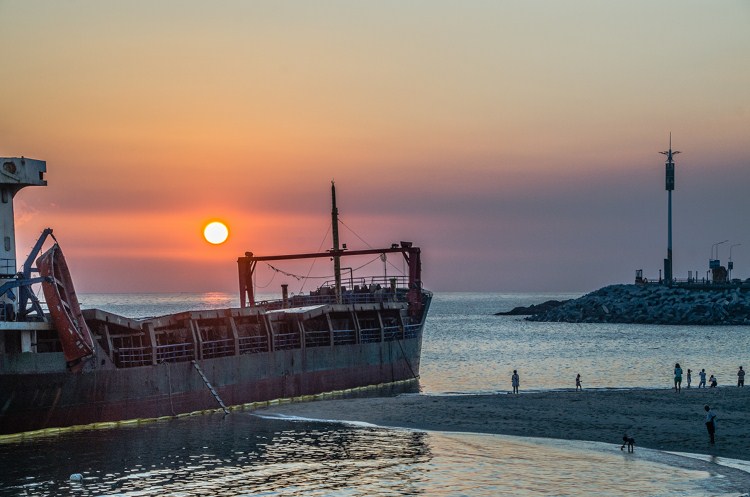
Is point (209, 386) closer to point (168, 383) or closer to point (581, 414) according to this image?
point (168, 383)

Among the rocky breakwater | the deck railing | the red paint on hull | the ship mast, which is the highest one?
the ship mast

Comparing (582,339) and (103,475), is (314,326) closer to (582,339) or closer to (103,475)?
(103,475)

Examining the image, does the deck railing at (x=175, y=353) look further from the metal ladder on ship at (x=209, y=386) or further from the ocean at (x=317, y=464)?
the ocean at (x=317, y=464)

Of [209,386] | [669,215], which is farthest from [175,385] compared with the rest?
[669,215]

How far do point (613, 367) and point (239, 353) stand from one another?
40.2 meters

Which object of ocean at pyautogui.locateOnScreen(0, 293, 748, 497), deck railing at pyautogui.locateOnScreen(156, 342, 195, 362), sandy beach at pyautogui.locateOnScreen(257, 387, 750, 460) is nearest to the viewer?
ocean at pyautogui.locateOnScreen(0, 293, 748, 497)

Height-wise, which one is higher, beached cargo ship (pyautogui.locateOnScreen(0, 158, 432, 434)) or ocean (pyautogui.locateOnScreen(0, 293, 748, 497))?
beached cargo ship (pyautogui.locateOnScreen(0, 158, 432, 434))

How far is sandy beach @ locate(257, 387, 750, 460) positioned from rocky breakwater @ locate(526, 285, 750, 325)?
96.8 metres

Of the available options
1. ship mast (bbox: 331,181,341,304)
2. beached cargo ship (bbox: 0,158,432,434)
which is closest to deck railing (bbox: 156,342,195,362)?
beached cargo ship (bbox: 0,158,432,434)

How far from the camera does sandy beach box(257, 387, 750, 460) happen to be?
3341 cm

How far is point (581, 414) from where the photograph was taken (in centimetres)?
3909

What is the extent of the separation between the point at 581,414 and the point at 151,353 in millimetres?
19646

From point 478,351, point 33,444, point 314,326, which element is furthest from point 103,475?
point 478,351

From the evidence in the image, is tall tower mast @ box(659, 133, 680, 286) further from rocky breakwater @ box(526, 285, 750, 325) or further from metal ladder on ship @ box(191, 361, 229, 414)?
metal ladder on ship @ box(191, 361, 229, 414)
